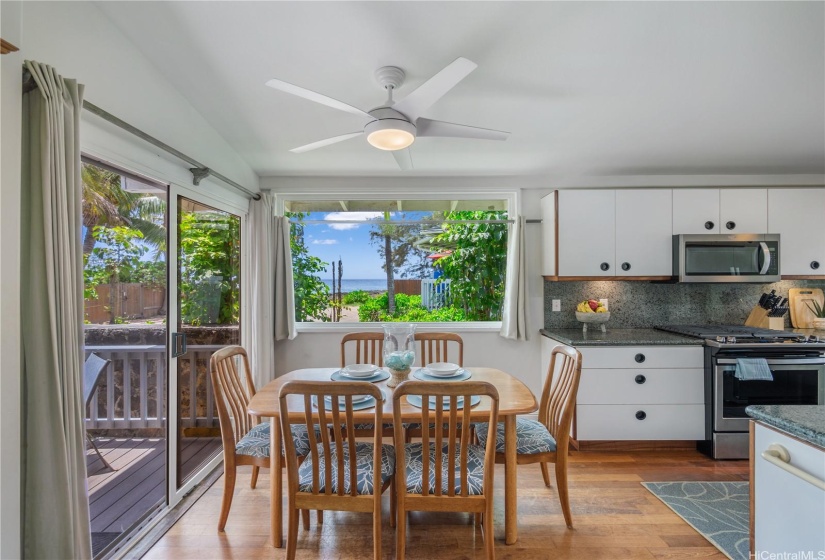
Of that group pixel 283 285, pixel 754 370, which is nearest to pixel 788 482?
pixel 754 370

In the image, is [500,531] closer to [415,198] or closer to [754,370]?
[754,370]

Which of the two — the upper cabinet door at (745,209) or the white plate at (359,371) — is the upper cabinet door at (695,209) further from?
the white plate at (359,371)

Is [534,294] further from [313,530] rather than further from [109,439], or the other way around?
[109,439]

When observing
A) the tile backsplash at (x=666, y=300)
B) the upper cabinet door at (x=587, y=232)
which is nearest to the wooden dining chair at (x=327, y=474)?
the upper cabinet door at (x=587, y=232)

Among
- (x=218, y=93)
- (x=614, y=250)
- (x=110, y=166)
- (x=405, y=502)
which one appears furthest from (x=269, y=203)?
(x=614, y=250)

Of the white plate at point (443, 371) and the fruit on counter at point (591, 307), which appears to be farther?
the fruit on counter at point (591, 307)

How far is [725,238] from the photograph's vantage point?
331 centimetres

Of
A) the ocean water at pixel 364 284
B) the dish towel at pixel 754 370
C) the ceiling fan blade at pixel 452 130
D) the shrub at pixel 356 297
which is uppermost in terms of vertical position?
the ceiling fan blade at pixel 452 130

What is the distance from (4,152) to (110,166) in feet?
2.21

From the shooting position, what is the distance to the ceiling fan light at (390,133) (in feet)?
6.07

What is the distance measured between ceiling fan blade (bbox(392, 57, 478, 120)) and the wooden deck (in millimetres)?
2102

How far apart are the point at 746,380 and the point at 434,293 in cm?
254

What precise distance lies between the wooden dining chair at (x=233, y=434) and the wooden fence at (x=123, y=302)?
443 mm

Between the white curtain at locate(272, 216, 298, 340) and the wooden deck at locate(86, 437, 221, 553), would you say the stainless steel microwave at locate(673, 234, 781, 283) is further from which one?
the wooden deck at locate(86, 437, 221, 553)
